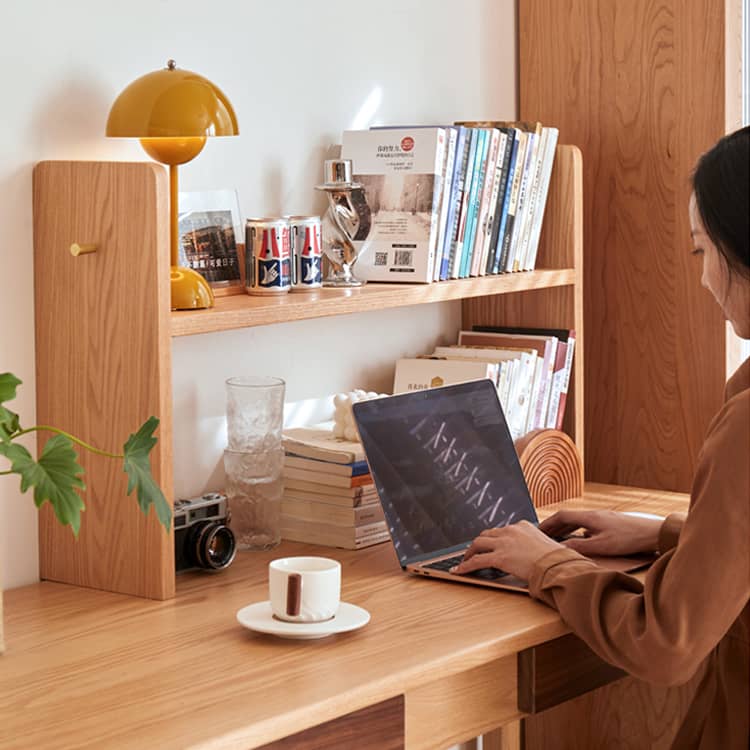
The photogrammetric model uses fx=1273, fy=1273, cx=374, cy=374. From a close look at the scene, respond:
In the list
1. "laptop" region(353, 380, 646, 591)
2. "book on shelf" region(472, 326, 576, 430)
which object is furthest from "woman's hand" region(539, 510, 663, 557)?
"book on shelf" region(472, 326, 576, 430)

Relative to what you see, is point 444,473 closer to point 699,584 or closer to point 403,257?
point 403,257

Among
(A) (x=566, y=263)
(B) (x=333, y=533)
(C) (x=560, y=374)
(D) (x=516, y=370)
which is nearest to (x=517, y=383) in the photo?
(D) (x=516, y=370)

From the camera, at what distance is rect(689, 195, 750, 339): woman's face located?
145 cm

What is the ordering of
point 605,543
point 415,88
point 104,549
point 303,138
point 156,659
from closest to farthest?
point 156,659 → point 104,549 → point 605,543 → point 303,138 → point 415,88

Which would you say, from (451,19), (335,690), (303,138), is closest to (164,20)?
(303,138)

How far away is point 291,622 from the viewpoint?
4.98 ft

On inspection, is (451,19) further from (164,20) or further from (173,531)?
(173,531)

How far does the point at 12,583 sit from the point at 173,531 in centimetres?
24

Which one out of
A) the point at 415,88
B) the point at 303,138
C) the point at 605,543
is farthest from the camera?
the point at 415,88

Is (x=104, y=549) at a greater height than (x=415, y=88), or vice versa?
(x=415, y=88)

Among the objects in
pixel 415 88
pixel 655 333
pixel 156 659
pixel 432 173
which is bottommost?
pixel 156 659

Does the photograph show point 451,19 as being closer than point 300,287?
No

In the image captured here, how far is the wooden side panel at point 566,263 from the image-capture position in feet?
7.67

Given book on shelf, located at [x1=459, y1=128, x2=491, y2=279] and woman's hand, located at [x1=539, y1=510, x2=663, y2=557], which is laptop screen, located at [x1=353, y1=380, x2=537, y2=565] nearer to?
woman's hand, located at [x1=539, y1=510, x2=663, y2=557]
